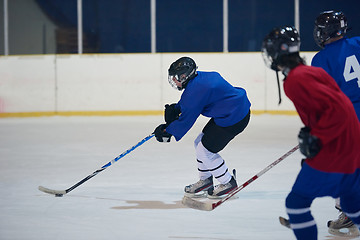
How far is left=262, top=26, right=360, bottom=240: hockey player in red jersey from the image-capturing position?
6.51 feet

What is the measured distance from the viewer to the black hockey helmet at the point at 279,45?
2129 millimetres

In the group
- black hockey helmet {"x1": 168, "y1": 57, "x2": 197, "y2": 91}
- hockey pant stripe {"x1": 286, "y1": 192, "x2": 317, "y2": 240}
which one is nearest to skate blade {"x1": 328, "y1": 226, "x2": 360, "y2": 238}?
hockey pant stripe {"x1": 286, "y1": 192, "x2": 317, "y2": 240}

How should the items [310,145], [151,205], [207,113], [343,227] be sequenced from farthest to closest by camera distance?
1. [207,113]
2. [151,205]
3. [343,227]
4. [310,145]

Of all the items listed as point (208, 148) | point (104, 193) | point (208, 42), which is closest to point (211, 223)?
point (208, 148)

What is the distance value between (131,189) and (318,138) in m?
2.09

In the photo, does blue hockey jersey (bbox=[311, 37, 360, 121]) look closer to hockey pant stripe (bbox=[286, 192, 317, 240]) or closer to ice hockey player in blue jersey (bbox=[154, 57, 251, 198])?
ice hockey player in blue jersey (bbox=[154, 57, 251, 198])

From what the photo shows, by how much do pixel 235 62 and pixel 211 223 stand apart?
6.03m

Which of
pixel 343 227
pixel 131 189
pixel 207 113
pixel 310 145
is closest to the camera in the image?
pixel 310 145

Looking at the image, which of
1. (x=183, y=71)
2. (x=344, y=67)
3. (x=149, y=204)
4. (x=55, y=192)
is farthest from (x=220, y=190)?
(x=344, y=67)

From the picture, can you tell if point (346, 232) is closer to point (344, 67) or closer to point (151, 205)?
point (344, 67)

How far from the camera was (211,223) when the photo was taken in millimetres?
2971

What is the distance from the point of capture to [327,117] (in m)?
1.98

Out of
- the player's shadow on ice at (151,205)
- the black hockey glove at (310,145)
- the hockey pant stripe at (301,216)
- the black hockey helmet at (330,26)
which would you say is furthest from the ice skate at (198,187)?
the black hockey glove at (310,145)

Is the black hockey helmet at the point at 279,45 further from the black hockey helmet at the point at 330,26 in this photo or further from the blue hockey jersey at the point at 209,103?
the blue hockey jersey at the point at 209,103
